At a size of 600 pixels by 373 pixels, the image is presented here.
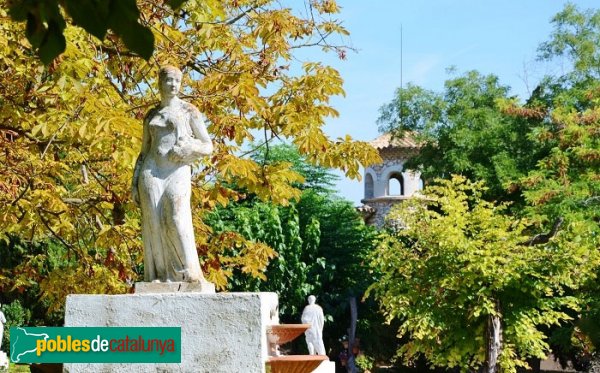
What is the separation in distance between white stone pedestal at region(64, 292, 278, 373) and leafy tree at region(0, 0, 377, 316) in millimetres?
2136

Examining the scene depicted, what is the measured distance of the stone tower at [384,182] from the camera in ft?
137

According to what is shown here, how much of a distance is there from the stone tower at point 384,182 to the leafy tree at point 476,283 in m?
18.2

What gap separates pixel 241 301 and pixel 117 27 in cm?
390

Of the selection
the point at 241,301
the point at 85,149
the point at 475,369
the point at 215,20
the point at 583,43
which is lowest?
the point at 475,369

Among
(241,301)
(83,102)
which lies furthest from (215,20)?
(241,301)

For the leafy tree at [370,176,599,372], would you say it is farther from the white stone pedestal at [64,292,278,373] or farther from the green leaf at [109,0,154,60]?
the green leaf at [109,0,154,60]

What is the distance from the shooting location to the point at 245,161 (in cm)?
984

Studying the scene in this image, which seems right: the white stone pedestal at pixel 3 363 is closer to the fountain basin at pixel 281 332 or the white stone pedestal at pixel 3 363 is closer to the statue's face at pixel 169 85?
the fountain basin at pixel 281 332

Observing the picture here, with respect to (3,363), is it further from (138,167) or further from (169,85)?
(169,85)

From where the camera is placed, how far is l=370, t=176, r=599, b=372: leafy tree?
69.3 ft

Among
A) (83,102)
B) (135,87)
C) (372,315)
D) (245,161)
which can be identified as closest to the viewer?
(83,102)

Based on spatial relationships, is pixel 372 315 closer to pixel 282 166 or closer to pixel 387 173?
pixel 387 173

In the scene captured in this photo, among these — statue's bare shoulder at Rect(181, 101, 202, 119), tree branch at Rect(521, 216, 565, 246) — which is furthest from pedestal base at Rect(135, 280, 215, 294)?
tree branch at Rect(521, 216, 565, 246)

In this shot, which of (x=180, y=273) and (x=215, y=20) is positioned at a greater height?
(x=215, y=20)
